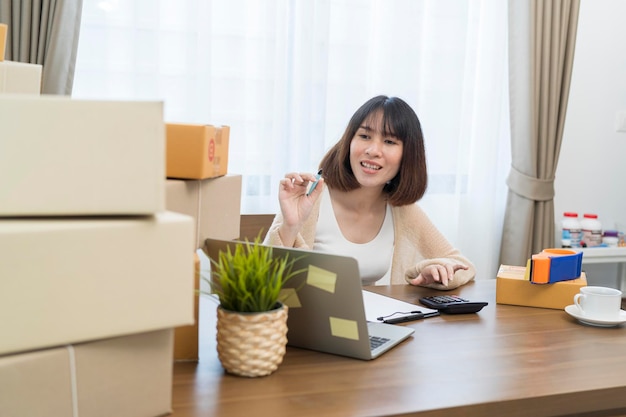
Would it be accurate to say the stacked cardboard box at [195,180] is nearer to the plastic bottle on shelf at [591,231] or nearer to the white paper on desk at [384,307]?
the white paper on desk at [384,307]

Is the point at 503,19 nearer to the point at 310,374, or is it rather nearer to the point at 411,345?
the point at 411,345

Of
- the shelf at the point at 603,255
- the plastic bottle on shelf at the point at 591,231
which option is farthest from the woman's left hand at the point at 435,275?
the plastic bottle on shelf at the point at 591,231

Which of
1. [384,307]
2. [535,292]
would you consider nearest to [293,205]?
[384,307]

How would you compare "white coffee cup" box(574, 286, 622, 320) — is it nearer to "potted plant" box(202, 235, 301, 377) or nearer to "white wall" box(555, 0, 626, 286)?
"potted plant" box(202, 235, 301, 377)

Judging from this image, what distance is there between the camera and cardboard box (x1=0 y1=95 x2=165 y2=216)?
0.83 meters

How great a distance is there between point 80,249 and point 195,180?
393 mm

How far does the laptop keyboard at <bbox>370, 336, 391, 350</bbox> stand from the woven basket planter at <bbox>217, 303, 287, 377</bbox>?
0.73ft

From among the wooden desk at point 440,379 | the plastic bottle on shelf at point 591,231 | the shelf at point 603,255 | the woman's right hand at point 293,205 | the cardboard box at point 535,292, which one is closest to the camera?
the wooden desk at point 440,379

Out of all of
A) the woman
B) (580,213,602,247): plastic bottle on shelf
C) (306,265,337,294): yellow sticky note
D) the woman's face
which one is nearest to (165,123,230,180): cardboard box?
(306,265,337,294): yellow sticky note

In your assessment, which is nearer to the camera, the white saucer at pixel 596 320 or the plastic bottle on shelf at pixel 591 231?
the white saucer at pixel 596 320

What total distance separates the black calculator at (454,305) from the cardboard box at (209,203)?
464 mm

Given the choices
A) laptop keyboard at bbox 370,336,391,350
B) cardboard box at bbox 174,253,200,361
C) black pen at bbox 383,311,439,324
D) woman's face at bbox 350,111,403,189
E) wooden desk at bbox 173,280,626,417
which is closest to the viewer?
wooden desk at bbox 173,280,626,417

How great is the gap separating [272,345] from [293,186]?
915 millimetres

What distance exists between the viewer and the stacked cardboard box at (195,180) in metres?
1.15
